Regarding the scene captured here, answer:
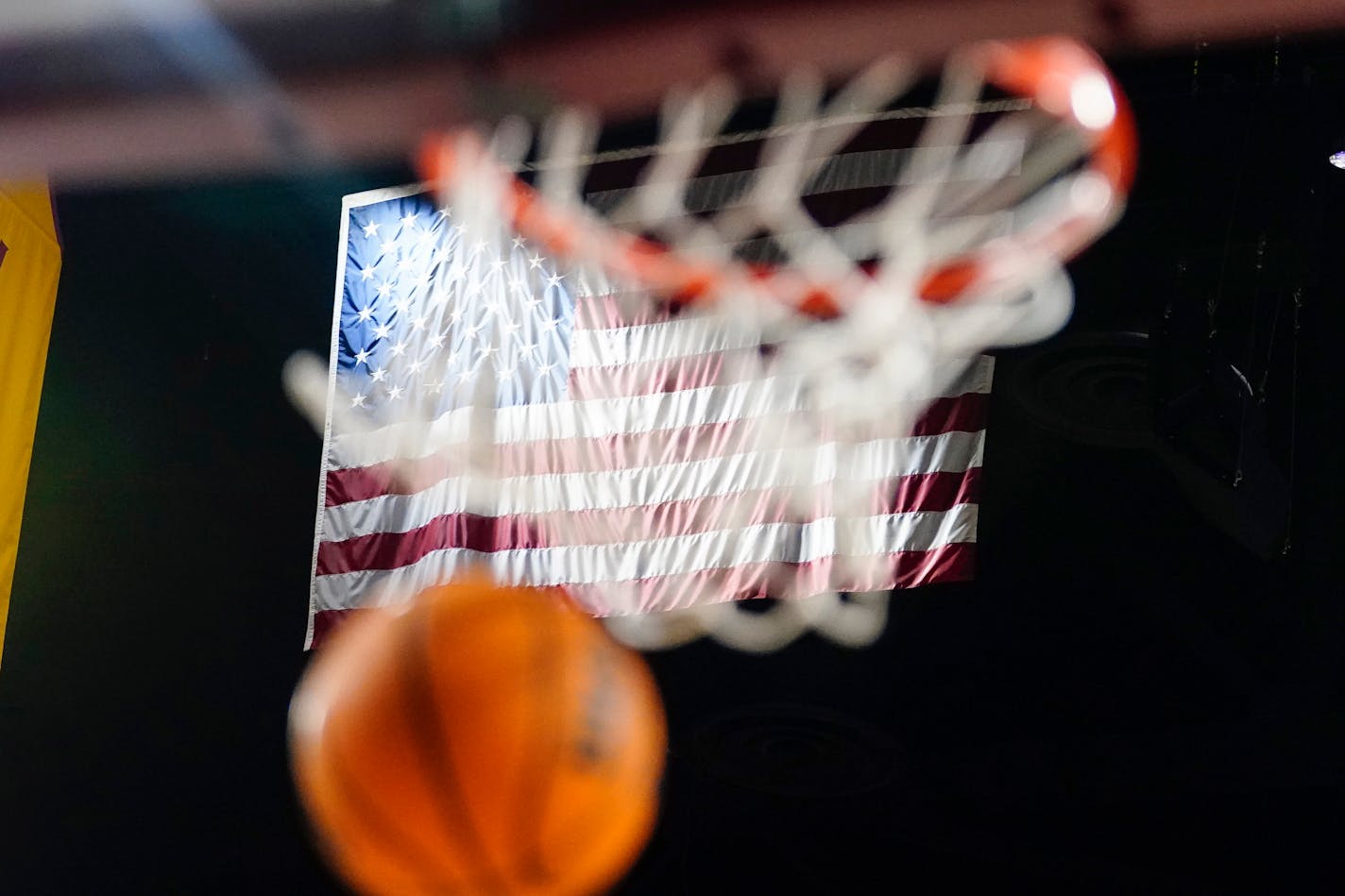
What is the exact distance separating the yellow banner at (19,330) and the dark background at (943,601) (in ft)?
5.90

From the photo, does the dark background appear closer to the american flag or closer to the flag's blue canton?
the american flag

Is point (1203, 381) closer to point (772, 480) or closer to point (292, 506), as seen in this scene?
point (772, 480)

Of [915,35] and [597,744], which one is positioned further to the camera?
[915,35]

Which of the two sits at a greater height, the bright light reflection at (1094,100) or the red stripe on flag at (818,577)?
the bright light reflection at (1094,100)

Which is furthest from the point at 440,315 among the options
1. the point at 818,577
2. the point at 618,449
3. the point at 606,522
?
the point at 818,577

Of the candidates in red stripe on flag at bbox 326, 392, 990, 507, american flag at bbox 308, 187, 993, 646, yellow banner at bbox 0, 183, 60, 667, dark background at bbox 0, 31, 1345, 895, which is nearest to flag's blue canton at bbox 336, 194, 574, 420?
american flag at bbox 308, 187, 993, 646

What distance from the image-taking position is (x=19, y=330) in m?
4.88

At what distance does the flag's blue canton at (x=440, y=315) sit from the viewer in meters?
5.00

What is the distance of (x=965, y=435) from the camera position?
4.55 metres

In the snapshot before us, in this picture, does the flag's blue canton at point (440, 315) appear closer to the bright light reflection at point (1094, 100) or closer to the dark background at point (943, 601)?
Result: the dark background at point (943, 601)

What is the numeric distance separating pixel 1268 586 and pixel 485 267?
11.0 feet

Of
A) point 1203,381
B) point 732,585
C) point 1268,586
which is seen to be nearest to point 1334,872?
point 1268,586

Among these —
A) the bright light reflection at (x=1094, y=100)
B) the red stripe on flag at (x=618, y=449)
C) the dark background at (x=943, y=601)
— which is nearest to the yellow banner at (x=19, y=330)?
the red stripe on flag at (x=618, y=449)

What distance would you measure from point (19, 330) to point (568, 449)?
78.5 inches
